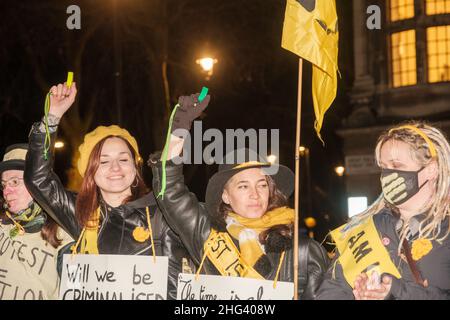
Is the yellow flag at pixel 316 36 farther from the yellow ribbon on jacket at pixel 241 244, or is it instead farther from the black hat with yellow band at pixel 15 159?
the black hat with yellow band at pixel 15 159

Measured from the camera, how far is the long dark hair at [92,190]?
570 cm

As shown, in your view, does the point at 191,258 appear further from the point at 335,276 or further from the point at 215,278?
the point at 335,276

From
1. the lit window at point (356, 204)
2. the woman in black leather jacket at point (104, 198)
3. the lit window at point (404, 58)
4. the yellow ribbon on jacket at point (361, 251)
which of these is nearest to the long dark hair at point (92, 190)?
the woman in black leather jacket at point (104, 198)

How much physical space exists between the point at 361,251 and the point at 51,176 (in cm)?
225

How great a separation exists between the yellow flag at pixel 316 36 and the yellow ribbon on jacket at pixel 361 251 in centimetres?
67

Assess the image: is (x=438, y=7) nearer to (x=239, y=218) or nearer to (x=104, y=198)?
(x=104, y=198)

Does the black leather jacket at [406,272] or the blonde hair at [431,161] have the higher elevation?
the blonde hair at [431,161]

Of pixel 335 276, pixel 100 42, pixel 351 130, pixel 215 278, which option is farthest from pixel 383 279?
pixel 100 42

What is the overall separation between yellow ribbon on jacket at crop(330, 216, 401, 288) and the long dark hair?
149cm

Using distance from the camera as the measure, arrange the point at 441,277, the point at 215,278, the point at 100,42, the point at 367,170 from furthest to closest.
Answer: the point at 100,42 < the point at 367,170 < the point at 215,278 < the point at 441,277

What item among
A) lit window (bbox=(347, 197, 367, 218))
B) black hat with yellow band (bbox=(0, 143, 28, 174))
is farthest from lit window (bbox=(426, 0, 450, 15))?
black hat with yellow band (bbox=(0, 143, 28, 174))

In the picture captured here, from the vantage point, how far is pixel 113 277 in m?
A: 5.48

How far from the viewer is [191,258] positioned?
5.55 metres

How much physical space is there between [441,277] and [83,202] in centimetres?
247
